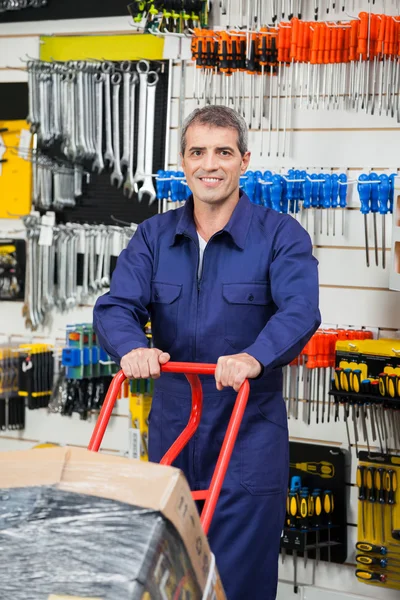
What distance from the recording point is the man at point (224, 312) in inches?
108

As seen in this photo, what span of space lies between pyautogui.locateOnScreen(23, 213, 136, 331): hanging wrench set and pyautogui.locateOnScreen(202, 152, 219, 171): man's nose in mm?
2077

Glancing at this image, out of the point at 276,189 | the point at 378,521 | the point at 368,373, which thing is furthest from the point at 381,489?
the point at 276,189

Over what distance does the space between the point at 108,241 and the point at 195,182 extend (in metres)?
2.04

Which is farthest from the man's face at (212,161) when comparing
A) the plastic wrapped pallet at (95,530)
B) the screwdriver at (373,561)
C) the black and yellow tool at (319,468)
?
the screwdriver at (373,561)

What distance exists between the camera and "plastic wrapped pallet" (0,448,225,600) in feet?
5.23

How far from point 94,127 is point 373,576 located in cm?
264

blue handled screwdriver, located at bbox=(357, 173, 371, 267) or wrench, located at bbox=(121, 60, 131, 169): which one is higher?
wrench, located at bbox=(121, 60, 131, 169)

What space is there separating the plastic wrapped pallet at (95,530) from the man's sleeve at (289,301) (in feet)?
2.54

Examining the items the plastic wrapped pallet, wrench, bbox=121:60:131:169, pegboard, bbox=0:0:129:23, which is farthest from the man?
pegboard, bbox=0:0:129:23

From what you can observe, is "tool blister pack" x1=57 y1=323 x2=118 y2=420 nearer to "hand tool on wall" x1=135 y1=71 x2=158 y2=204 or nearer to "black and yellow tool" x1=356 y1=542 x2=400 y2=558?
"hand tool on wall" x1=135 y1=71 x2=158 y2=204

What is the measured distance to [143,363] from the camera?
2.40 m

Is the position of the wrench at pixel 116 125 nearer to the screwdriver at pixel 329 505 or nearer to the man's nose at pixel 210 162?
the screwdriver at pixel 329 505

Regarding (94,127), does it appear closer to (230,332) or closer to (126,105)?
(126,105)

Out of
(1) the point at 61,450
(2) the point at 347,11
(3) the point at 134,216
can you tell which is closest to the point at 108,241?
(3) the point at 134,216
